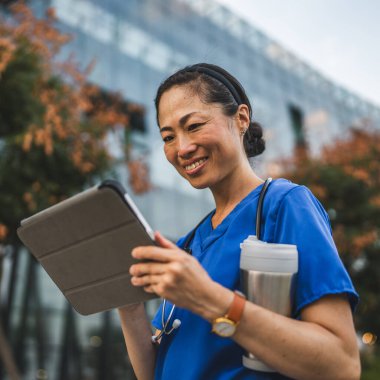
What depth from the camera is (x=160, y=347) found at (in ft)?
4.90

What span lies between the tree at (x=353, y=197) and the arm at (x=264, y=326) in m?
11.5

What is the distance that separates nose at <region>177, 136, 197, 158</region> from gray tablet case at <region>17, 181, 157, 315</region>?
457 millimetres

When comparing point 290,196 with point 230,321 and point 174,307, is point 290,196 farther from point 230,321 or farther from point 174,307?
point 174,307

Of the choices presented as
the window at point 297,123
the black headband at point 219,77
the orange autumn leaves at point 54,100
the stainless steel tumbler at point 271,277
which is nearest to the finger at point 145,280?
the stainless steel tumbler at point 271,277

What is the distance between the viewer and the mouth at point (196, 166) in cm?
147

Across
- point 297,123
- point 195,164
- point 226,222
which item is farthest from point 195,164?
point 297,123

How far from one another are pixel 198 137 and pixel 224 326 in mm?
655

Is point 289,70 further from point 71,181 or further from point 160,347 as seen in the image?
point 160,347

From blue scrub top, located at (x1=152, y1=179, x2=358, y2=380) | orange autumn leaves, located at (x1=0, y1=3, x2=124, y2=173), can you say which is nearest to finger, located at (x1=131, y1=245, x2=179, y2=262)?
blue scrub top, located at (x1=152, y1=179, x2=358, y2=380)

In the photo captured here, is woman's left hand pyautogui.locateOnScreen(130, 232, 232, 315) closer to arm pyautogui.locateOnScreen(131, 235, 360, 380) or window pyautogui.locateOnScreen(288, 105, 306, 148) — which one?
arm pyautogui.locateOnScreen(131, 235, 360, 380)

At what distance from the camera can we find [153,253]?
984 millimetres

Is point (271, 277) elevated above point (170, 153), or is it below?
below

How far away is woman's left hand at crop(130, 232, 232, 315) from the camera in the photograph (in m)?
0.96

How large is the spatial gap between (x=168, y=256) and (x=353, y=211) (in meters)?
12.7
